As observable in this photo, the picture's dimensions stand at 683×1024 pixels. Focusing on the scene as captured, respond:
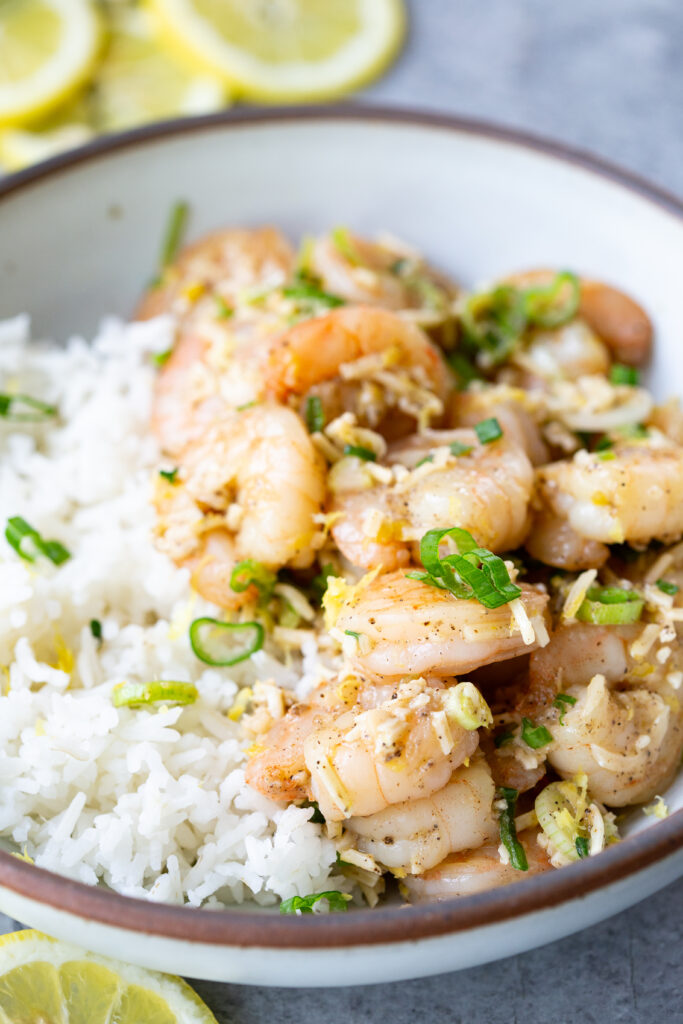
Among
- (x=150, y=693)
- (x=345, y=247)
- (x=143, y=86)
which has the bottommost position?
(x=150, y=693)

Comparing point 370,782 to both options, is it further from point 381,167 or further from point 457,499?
point 381,167

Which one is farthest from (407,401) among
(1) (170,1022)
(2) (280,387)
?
(1) (170,1022)

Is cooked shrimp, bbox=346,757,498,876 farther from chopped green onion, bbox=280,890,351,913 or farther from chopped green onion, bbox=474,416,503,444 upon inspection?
chopped green onion, bbox=474,416,503,444

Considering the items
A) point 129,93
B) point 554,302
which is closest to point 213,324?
point 554,302

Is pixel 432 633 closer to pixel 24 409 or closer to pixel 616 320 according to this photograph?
pixel 616 320

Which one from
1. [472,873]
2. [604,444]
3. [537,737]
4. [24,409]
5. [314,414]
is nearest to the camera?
[472,873]

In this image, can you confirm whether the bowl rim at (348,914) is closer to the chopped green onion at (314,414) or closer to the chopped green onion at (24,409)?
the chopped green onion at (314,414)
